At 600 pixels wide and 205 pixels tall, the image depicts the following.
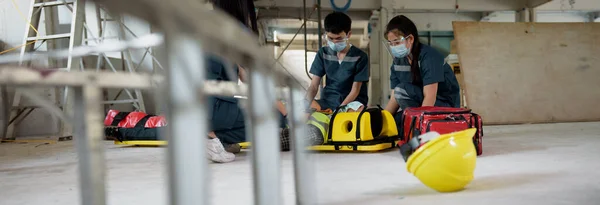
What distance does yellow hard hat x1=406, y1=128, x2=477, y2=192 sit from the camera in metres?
1.15

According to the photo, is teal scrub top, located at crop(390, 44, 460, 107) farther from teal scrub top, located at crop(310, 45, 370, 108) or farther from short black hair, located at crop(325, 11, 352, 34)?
short black hair, located at crop(325, 11, 352, 34)

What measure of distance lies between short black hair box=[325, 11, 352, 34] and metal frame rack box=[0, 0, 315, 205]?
167 cm

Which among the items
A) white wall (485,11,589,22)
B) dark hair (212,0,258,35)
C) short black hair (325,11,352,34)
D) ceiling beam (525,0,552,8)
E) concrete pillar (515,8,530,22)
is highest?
white wall (485,11,589,22)

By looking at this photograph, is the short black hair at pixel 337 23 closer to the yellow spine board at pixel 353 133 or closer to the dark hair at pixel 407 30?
the dark hair at pixel 407 30

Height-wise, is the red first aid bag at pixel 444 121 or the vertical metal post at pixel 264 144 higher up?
the vertical metal post at pixel 264 144

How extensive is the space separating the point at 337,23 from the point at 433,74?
612 millimetres

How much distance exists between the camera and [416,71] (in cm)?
235

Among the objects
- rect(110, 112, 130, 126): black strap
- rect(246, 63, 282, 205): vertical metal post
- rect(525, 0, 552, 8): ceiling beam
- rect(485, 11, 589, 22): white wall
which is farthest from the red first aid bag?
rect(485, 11, 589, 22): white wall

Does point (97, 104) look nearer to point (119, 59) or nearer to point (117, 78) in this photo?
point (117, 78)

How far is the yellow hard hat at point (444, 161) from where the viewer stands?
115 centimetres

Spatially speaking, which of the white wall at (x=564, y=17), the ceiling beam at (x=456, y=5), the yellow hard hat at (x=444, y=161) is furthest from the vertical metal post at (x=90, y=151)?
the white wall at (x=564, y=17)

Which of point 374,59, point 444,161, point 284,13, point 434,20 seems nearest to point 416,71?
point 444,161

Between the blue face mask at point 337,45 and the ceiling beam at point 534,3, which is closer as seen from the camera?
the blue face mask at point 337,45

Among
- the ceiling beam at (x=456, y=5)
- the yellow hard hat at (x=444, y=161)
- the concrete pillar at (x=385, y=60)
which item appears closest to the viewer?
the yellow hard hat at (x=444, y=161)
